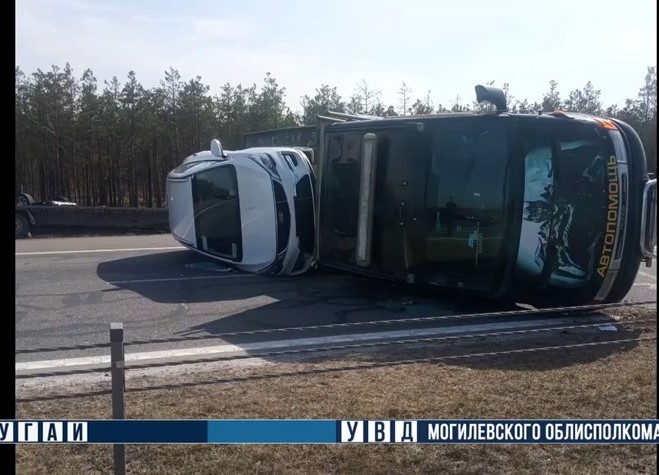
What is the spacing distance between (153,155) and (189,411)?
23545mm

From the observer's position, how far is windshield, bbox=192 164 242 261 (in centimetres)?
1075

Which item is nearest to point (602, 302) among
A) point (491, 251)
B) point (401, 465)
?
point (491, 251)

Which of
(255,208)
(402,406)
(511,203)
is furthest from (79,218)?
(402,406)

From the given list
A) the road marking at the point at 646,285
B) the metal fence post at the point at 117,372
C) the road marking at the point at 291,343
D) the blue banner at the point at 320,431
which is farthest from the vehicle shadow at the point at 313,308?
the road marking at the point at 646,285

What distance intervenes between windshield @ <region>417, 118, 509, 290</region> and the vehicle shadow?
0.64m

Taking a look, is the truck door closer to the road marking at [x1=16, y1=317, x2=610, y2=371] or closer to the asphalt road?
the asphalt road

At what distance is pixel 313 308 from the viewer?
343 inches

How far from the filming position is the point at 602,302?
786cm

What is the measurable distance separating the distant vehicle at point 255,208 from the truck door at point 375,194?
944mm

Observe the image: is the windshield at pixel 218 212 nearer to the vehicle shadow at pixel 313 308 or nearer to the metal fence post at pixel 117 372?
the vehicle shadow at pixel 313 308

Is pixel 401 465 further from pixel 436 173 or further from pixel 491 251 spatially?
pixel 436 173

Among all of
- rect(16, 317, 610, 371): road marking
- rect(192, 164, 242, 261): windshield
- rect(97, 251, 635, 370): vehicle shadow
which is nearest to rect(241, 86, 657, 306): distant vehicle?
rect(16, 317, 610, 371): road marking

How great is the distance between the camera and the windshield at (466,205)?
25.9 feet

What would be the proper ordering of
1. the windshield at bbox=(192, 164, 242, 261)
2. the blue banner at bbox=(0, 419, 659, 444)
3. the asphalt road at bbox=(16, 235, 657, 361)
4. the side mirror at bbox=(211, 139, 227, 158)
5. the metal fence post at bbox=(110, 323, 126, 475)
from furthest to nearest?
1. the side mirror at bbox=(211, 139, 227, 158)
2. the windshield at bbox=(192, 164, 242, 261)
3. the asphalt road at bbox=(16, 235, 657, 361)
4. the metal fence post at bbox=(110, 323, 126, 475)
5. the blue banner at bbox=(0, 419, 659, 444)
